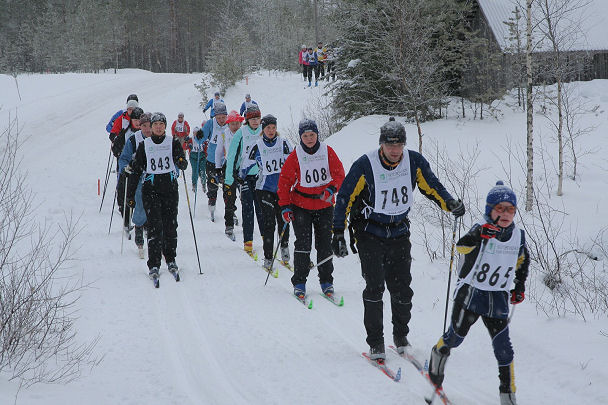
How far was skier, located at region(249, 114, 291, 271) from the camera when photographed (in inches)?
324

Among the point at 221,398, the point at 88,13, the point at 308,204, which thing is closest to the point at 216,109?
the point at 308,204

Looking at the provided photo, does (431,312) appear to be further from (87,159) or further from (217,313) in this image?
(87,159)

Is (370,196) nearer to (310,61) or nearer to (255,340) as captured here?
(255,340)

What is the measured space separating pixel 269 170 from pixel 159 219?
5.94ft

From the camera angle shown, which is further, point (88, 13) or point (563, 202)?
point (88, 13)

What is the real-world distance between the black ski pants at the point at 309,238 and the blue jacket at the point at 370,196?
73.1 inches

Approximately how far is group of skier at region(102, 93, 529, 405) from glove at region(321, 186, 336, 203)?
0.5 inches

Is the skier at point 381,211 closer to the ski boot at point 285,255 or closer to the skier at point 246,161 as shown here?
the ski boot at point 285,255

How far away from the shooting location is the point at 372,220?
5.04 meters

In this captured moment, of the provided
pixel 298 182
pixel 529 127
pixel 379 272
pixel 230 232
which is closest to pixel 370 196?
pixel 379 272

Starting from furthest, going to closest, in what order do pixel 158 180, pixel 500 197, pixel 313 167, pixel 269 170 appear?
pixel 269 170 → pixel 158 180 → pixel 313 167 → pixel 500 197

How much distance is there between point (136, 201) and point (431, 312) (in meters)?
5.55

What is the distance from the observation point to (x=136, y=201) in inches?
373

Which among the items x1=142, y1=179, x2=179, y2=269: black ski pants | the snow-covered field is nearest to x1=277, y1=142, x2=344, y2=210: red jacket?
the snow-covered field
